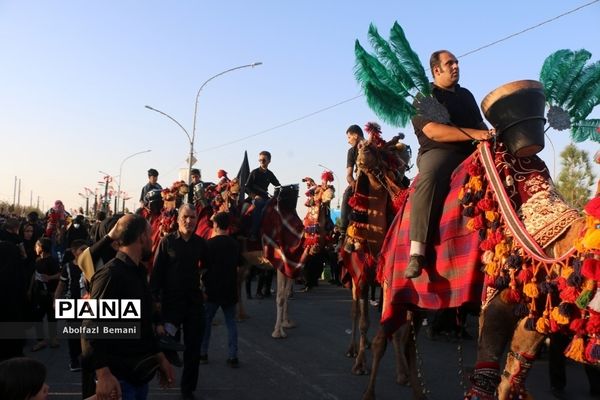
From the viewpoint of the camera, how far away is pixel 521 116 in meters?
4.09

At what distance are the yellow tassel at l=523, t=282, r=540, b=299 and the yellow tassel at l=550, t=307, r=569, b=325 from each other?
6.5 inches

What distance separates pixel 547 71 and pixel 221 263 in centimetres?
548

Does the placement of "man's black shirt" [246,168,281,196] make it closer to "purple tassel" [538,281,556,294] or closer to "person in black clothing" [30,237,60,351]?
"person in black clothing" [30,237,60,351]

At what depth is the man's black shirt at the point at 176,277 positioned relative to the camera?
270 inches

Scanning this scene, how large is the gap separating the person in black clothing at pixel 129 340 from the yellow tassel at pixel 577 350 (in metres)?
2.84

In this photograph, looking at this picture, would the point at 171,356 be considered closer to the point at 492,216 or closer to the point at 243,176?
the point at 492,216

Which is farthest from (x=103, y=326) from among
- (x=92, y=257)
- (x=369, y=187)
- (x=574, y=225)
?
(x=369, y=187)

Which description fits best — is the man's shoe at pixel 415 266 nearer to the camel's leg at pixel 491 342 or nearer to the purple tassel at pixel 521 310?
the camel's leg at pixel 491 342

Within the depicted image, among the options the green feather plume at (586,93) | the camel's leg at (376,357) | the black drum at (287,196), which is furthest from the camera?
the black drum at (287,196)

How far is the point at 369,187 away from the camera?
7707mm

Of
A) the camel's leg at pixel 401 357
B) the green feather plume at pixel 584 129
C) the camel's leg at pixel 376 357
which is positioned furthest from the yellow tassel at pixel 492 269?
the camel's leg at pixel 401 357

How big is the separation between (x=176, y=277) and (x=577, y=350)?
190 inches

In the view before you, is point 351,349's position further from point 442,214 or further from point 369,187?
point 442,214

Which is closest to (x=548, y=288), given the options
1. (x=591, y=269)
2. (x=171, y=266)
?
(x=591, y=269)
